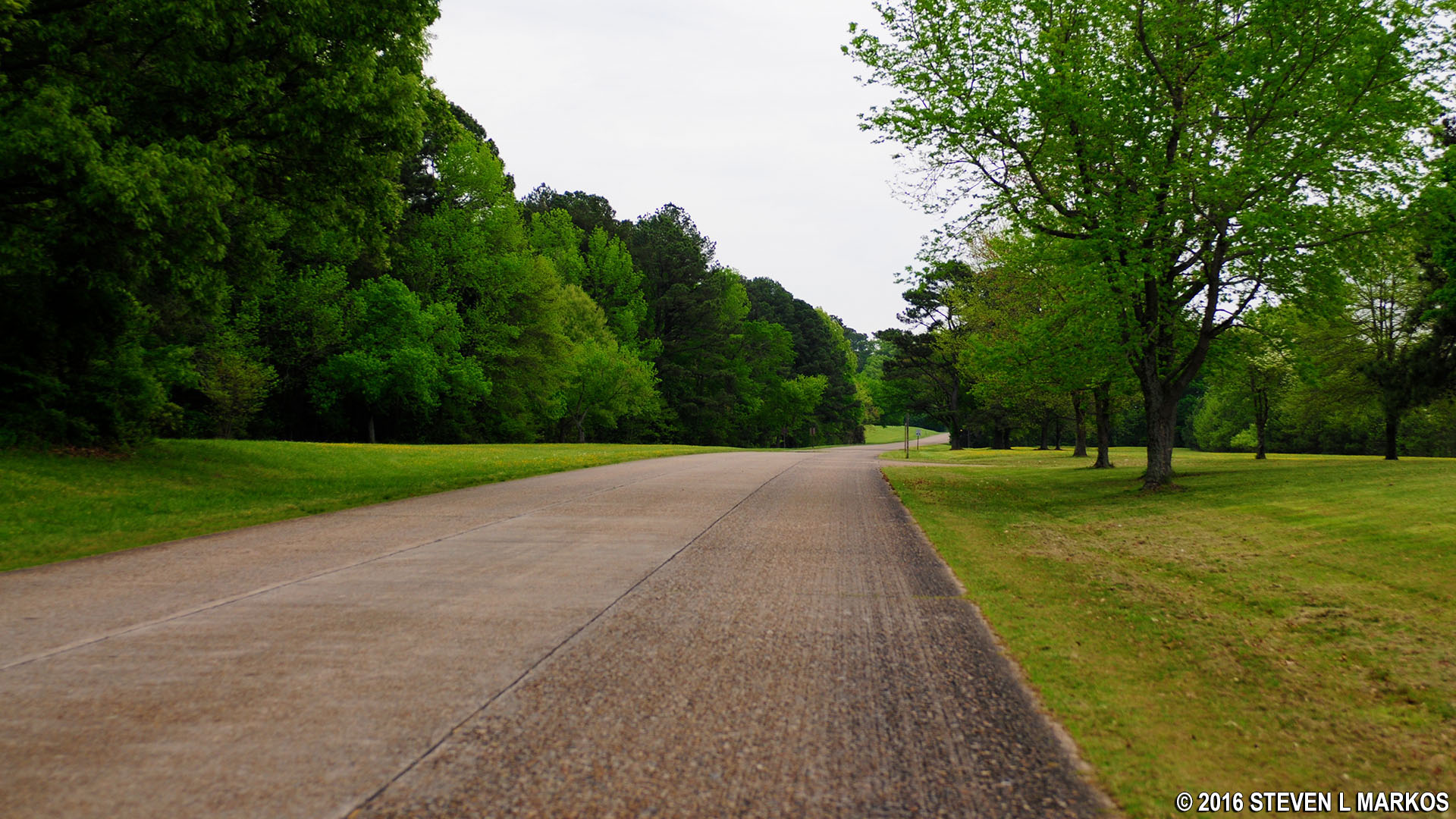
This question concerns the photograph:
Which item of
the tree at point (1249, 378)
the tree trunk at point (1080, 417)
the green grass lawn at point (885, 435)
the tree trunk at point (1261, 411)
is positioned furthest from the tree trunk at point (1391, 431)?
the green grass lawn at point (885, 435)

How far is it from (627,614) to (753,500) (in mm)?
8471

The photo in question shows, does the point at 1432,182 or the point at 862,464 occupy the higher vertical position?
the point at 1432,182

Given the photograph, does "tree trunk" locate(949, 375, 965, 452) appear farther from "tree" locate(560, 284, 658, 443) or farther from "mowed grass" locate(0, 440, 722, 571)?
"mowed grass" locate(0, 440, 722, 571)

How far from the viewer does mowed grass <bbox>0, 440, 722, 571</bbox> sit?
9.66 meters

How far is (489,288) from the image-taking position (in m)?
44.8

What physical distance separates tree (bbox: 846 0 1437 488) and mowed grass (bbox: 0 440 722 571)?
530 inches

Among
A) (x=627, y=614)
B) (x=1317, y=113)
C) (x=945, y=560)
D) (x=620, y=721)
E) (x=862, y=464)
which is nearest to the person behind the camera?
(x=620, y=721)

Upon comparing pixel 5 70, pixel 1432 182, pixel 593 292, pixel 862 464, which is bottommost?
pixel 862 464

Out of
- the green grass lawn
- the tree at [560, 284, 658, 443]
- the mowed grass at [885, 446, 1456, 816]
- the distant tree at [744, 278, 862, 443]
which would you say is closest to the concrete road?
the mowed grass at [885, 446, 1456, 816]

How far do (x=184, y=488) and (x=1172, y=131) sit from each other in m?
20.4

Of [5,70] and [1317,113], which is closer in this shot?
[5,70]

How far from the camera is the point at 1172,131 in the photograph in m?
16.0

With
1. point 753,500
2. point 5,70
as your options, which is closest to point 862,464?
point 753,500

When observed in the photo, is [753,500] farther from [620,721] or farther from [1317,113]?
[1317,113]
